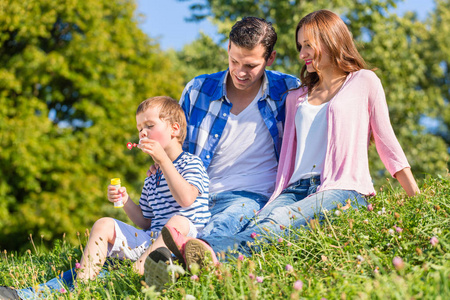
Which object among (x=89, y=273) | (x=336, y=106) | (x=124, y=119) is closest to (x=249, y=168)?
(x=336, y=106)

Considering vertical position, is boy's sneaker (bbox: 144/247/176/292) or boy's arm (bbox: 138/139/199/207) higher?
boy's arm (bbox: 138/139/199/207)

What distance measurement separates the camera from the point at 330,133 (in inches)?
150

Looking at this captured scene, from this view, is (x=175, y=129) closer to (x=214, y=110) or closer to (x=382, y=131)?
(x=214, y=110)

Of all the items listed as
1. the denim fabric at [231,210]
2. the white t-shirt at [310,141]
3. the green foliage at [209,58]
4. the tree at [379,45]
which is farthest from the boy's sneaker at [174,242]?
the green foliage at [209,58]

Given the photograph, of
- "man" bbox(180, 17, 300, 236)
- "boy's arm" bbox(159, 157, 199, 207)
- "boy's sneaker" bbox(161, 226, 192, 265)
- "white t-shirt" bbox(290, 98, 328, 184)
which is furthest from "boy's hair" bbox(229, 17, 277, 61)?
"boy's sneaker" bbox(161, 226, 192, 265)

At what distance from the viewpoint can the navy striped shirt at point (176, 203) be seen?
3.72 meters

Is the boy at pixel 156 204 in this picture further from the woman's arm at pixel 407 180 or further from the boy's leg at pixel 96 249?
the woman's arm at pixel 407 180

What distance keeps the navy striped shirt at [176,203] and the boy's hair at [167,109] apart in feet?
0.90

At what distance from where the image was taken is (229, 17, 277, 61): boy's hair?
13.6ft

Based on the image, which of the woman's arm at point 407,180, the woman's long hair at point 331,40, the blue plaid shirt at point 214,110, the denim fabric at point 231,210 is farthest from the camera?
the blue plaid shirt at point 214,110

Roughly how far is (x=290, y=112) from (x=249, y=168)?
0.61 m

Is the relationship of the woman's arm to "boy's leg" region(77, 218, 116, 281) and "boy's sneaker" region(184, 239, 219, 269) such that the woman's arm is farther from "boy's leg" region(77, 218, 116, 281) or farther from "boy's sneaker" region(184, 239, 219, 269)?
"boy's leg" region(77, 218, 116, 281)

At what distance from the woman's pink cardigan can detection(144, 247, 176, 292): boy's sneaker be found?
1.44 meters

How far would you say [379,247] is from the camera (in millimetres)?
2740
